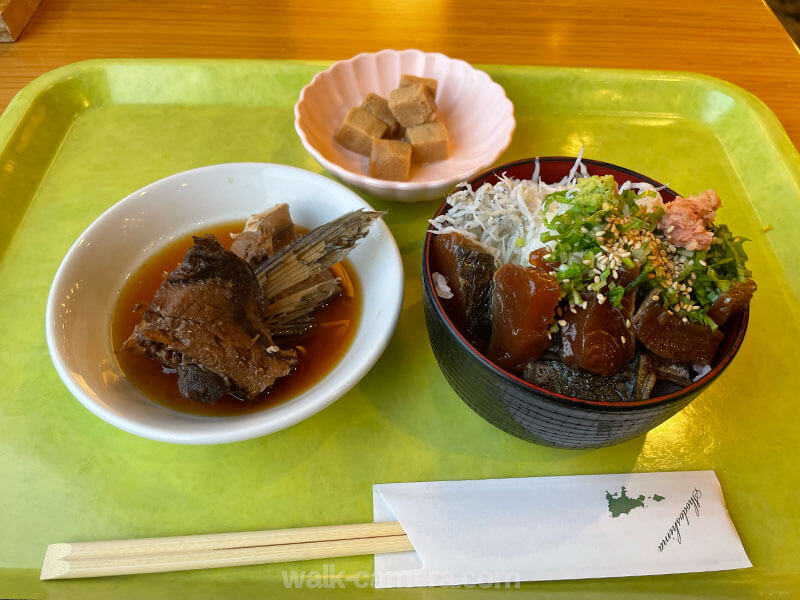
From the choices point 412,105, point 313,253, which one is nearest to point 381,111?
point 412,105

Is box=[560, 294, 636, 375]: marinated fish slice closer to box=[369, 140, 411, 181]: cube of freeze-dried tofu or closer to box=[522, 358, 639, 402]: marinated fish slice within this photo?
box=[522, 358, 639, 402]: marinated fish slice

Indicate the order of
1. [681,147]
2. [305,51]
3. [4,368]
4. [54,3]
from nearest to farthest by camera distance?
1. [4,368]
2. [681,147]
3. [305,51]
4. [54,3]

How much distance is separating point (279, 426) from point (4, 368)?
0.87 metres

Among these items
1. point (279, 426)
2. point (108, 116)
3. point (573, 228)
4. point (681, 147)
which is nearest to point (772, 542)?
point (573, 228)

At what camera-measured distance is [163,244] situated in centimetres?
160

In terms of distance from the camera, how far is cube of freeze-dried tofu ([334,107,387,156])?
5.97 feet

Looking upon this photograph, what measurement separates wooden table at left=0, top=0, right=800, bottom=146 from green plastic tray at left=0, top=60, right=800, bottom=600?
516mm

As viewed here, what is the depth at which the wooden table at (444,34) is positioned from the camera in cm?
244

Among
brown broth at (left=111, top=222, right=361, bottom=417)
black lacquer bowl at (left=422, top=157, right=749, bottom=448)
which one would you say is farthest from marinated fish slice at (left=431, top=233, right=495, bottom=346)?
brown broth at (left=111, top=222, right=361, bottom=417)

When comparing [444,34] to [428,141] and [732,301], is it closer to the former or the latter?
[428,141]

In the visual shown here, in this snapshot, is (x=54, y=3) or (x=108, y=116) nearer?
(x=108, y=116)

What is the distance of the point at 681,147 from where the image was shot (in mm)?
1941

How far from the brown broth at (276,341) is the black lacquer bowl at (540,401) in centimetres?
36

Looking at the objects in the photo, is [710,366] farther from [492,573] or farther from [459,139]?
[459,139]
